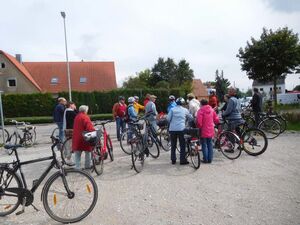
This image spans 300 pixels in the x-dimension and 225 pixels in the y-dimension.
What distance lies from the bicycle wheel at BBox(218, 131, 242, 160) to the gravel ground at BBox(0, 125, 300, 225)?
0.26 m

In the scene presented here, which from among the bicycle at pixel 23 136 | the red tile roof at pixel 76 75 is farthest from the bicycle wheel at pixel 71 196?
the red tile roof at pixel 76 75

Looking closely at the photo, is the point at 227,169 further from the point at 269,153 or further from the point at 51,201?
the point at 51,201

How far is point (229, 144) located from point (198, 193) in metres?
2.98

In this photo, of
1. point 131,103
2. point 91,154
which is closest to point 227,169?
point 91,154

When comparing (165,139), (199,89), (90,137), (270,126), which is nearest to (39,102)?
(165,139)

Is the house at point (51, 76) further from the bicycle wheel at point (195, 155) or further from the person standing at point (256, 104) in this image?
the bicycle wheel at point (195, 155)

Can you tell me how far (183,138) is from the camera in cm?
683

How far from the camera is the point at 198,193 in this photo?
491 cm

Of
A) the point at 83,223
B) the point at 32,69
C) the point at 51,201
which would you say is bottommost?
the point at 83,223

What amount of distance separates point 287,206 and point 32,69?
4489cm

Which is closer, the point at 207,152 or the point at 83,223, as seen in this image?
the point at 83,223

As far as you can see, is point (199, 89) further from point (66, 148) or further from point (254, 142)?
point (66, 148)

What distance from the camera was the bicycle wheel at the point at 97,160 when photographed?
6.30 meters

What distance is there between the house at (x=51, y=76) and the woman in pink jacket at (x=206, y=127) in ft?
111
